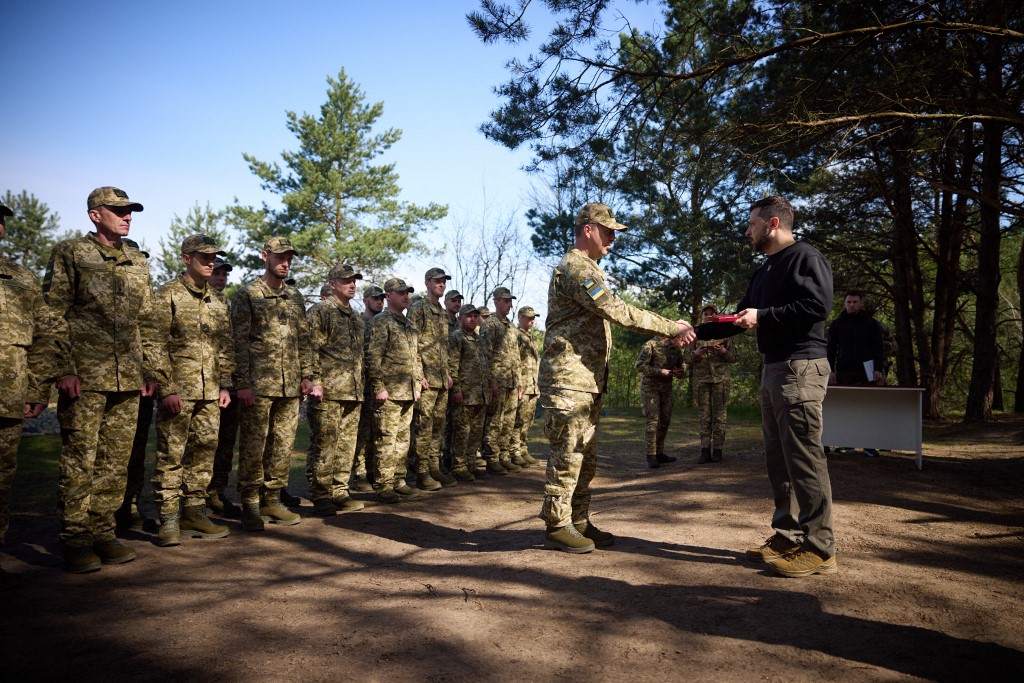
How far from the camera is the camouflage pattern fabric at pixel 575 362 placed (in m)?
4.58

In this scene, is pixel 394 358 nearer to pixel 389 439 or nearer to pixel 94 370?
pixel 389 439

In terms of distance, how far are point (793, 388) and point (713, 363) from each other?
5303 mm

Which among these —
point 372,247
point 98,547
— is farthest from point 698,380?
point 372,247

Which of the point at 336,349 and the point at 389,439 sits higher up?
the point at 336,349

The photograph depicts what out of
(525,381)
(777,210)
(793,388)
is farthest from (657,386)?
(793,388)

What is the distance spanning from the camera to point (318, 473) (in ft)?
21.0

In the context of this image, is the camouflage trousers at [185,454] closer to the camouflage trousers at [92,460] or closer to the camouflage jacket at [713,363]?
the camouflage trousers at [92,460]

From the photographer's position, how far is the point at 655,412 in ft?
30.9

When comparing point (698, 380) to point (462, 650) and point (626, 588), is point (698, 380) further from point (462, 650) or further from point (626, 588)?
point (462, 650)

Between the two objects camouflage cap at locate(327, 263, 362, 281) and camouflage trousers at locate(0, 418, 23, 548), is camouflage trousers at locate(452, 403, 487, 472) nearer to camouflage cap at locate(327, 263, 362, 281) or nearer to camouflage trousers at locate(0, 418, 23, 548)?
camouflage cap at locate(327, 263, 362, 281)

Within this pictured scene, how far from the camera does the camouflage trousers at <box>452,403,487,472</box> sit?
867 centimetres

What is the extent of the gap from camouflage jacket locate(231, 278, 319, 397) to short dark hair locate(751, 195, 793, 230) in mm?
4223

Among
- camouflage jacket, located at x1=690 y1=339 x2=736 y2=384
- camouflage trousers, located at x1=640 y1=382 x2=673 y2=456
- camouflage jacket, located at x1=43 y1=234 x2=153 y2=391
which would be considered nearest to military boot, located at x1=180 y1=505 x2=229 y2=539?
camouflage jacket, located at x1=43 y1=234 x2=153 y2=391

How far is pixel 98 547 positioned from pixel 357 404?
263 centimetres
